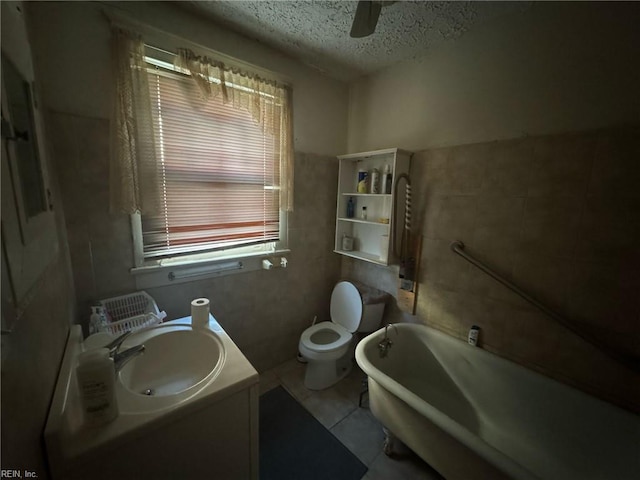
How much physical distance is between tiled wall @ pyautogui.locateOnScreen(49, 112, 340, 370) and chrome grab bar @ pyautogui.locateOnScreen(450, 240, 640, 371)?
116 cm

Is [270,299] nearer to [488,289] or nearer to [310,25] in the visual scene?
[488,289]

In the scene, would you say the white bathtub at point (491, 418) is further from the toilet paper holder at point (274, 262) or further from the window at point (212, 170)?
the window at point (212, 170)

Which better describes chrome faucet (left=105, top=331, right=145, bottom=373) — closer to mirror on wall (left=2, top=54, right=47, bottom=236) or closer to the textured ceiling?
mirror on wall (left=2, top=54, right=47, bottom=236)

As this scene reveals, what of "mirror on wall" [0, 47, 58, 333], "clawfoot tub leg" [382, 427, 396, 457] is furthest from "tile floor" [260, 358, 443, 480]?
"mirror on wall" [0, 47, 58, 333]

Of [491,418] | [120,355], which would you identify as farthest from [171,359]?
[491,418]

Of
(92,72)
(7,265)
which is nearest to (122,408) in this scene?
(7,265)

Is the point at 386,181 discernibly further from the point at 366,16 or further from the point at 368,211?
the point at 366,16

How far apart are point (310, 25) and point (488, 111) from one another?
1242 millimetres

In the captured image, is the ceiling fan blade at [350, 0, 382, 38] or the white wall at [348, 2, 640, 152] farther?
the white wall at [348, 2, 640, 152]

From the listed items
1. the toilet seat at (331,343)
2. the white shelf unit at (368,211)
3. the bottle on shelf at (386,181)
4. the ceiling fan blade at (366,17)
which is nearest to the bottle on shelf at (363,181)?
the white shelf unit at (368,211)

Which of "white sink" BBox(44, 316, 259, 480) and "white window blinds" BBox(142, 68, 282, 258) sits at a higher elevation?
"white window blinds" BBox(142, 68, 282, 258)

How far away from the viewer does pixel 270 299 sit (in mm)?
2172

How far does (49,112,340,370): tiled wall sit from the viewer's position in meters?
1.34

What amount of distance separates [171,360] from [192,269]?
603 mm
